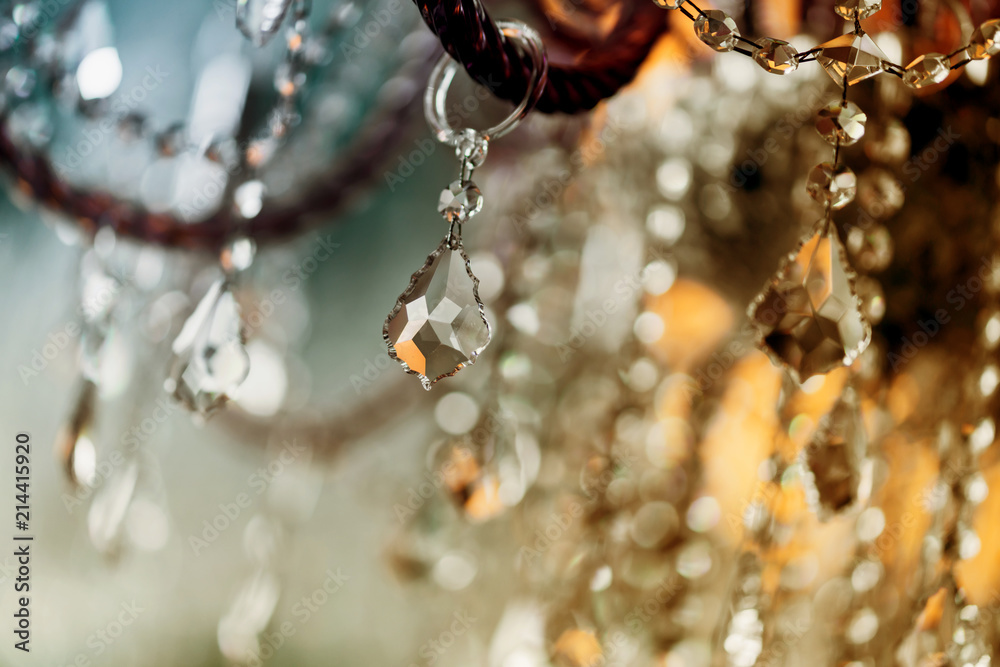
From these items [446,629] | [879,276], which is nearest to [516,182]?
[879,276]

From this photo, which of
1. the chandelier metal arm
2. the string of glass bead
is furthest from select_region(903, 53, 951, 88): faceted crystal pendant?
the chandelier metal arm

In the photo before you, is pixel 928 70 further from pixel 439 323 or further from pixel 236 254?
pixel 236 254

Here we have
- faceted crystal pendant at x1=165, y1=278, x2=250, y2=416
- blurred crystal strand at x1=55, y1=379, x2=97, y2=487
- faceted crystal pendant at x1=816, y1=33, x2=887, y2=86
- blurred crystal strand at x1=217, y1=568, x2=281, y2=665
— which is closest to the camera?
faceted crystal pendant at x1=816, y1=33, x2=887, y2=86

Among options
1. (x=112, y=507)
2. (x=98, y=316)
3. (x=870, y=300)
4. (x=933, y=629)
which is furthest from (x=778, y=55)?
(x=112, y=507)

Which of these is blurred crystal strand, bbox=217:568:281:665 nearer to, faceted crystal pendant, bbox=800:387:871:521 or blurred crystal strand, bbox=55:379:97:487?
blurred crystal strand, bbox=55:379:97:487

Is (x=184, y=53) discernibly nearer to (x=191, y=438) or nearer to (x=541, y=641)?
(x=191, y=438)
